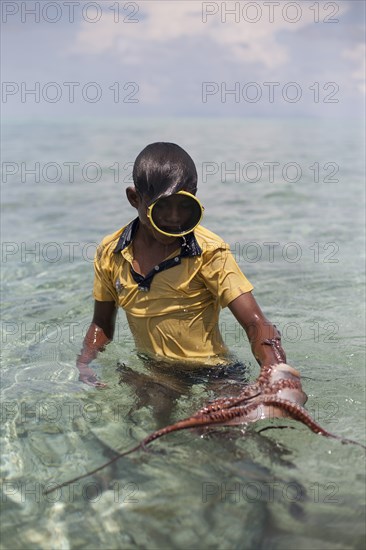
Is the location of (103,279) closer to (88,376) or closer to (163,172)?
(88,376)

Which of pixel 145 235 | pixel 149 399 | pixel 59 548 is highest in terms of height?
pixel 145 235

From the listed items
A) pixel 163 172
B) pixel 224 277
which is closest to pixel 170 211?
pixel 163 172

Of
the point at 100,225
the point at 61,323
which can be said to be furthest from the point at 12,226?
the point at 61,323

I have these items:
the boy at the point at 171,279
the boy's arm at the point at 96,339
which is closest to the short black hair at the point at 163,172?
the boy at the point at 171,279

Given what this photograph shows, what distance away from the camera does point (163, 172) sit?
3.72 m

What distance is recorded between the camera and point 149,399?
163 inches

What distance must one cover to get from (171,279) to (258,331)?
61cm

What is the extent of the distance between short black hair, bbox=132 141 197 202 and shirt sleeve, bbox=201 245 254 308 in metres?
0.46

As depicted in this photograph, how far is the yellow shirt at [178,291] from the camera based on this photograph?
399cm

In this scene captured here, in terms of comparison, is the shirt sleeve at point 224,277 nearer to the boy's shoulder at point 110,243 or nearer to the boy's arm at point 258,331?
the boy's arm at point 258,331

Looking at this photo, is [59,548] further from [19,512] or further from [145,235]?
[145,235]

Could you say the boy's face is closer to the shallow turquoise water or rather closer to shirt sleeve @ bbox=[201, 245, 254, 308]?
shirt sleeve @ bbox=[201, 245, 254, 308]

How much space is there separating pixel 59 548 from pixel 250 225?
904cm

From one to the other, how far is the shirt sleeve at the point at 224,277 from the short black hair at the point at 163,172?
0.46 metres
